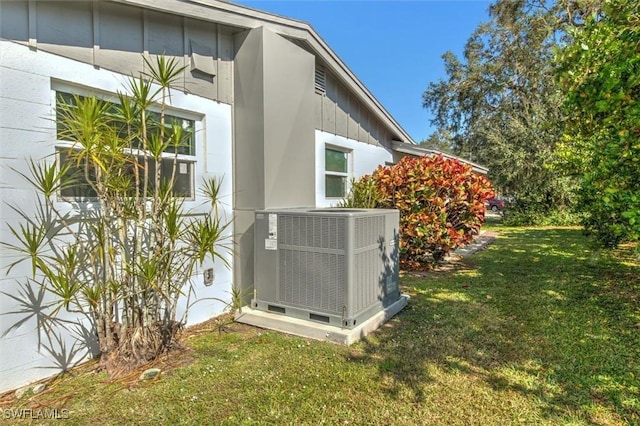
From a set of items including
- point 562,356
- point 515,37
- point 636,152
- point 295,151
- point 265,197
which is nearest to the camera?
point 636,152

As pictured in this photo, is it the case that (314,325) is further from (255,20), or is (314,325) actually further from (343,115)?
(343,115)

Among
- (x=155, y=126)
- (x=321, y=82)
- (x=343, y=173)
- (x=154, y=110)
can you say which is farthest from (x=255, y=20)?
(x=343, y=173)

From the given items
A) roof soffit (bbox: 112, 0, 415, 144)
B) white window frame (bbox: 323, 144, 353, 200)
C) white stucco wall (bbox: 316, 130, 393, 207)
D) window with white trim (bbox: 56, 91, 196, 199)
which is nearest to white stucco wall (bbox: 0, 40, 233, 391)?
window with white trim (bbox: 56, 91, 196, 199)

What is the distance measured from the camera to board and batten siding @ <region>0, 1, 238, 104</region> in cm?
303

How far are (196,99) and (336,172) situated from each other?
3855 millimetres

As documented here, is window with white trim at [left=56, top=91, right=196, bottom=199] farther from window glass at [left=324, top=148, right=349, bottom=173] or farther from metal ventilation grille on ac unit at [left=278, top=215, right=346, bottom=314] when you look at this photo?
window glass at [left=324, top=148, right=349, bottom=173]

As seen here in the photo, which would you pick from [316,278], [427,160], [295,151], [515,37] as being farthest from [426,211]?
[515,37]

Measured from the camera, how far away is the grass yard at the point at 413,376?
2.59 m

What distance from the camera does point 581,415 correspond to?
2545mm

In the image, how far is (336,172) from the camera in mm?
7711

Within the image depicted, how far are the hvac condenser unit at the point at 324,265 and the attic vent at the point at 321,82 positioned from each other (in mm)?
3395

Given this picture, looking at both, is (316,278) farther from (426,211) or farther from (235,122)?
(426,211)

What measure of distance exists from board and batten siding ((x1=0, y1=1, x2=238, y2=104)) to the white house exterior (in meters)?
0.01

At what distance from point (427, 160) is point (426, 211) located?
1.10 meters
